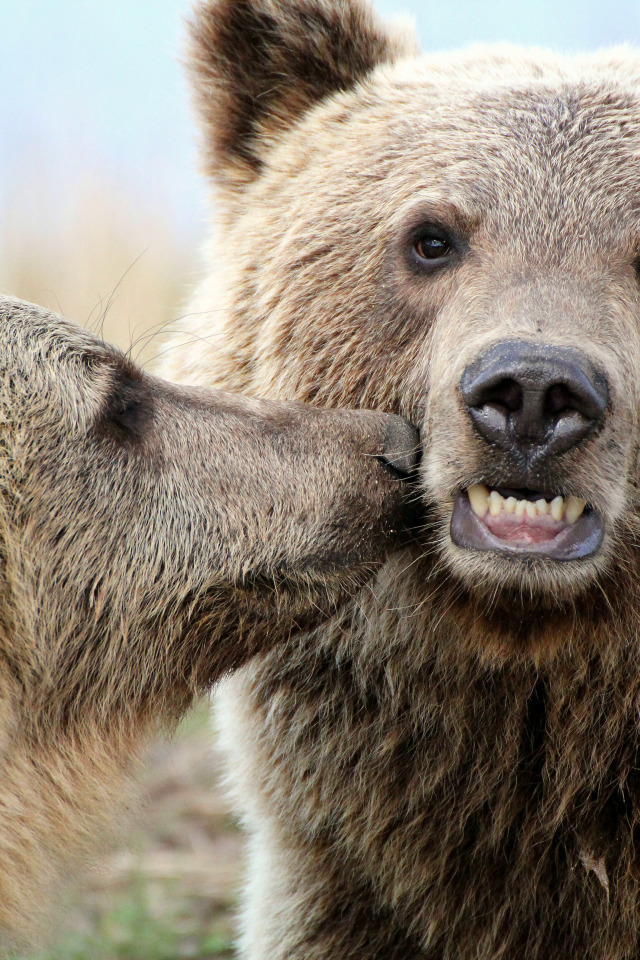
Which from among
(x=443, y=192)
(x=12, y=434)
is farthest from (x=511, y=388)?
(x=12, y=434)

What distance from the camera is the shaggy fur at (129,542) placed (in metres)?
3.44

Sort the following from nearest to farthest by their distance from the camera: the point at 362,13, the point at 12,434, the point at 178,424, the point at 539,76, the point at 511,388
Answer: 1. the point at 511,388
2. the point at 12,434
3. the point at 178,424
4. the point at 539,76
5. the point at 362,13

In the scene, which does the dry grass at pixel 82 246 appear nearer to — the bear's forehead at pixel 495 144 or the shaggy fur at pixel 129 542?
the bear's forehead at pixel 495 144

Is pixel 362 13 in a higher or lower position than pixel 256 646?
higher

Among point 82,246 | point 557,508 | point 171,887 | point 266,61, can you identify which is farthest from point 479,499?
point 82,246

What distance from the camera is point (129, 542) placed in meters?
3.53

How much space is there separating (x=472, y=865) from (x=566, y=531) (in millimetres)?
1298

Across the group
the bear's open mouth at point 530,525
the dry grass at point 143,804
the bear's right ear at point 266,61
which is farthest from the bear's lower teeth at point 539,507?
the bear's right ear at point 266,61

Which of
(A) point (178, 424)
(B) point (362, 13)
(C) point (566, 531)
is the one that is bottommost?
(C) point (566, 531)

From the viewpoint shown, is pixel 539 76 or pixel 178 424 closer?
pixel 178 424

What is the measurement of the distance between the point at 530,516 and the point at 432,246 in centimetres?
99

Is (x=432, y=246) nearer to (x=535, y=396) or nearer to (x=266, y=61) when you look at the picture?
(x=535, y=396)

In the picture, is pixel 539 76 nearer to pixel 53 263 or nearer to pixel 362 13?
pixel 362 13

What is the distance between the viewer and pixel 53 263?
11.6 meters
